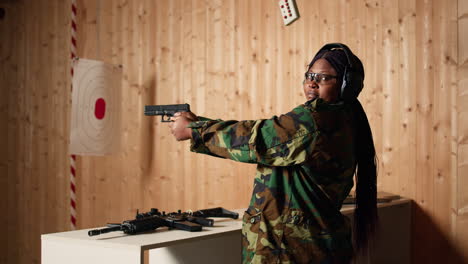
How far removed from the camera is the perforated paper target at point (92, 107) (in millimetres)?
→ 4070

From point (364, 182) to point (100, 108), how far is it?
2.68 meters

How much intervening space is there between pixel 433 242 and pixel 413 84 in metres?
0.91

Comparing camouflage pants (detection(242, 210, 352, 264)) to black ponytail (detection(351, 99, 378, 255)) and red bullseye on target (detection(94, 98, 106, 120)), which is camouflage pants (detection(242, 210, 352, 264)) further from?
red bullseye on target (detection(94, 98, 106, 120))

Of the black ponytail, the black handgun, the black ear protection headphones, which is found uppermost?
the black ear protection headphones

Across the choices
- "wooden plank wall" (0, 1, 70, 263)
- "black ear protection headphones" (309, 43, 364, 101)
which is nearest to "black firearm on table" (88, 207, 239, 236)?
"black ear protection headphones" (309, 43, 364, 101)

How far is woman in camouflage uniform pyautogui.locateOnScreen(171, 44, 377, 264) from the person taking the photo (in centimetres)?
162

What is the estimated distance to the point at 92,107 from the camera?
4.11 metres

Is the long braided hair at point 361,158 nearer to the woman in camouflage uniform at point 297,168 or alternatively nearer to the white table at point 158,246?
the woman in camouflage uniform at point 297,168

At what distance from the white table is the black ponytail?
469 millimetres

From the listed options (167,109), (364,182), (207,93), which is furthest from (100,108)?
(364,182)

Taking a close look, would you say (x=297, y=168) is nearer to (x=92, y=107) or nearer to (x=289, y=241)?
(x=289, y=241)

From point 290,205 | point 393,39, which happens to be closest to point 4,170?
point 393,39

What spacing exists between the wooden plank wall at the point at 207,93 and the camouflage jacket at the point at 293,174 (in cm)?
147

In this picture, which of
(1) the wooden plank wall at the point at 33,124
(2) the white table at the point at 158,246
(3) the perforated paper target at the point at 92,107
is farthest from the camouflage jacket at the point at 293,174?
(1) the wooden plank wall at the point at 33,124
